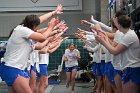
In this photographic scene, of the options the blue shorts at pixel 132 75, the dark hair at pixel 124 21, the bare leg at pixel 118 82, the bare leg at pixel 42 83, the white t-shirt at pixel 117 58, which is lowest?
the bare leg at pixel 42 83

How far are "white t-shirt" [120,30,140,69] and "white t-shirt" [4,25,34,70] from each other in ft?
4.18

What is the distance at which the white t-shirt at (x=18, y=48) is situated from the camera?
4609 millimetres

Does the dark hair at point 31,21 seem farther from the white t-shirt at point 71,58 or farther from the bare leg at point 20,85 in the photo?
the white t-shirt at point 71,58

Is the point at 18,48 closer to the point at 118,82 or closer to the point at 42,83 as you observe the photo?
the point at 118,82

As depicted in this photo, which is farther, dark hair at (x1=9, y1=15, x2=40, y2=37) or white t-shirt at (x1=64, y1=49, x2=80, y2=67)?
white t-shirt at (x1=64, y1=49, x2=80, y2=67)

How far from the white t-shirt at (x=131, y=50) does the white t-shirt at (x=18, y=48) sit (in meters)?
1.27

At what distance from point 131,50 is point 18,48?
1494mm

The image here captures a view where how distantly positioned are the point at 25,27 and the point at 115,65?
161 centimetres

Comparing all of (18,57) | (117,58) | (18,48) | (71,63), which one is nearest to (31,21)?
(18,48)

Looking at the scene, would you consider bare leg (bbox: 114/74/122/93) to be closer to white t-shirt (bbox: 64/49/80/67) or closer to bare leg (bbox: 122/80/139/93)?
bare leg (bbox: 122/80/139/93)

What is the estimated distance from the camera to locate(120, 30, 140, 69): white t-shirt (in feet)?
14.5

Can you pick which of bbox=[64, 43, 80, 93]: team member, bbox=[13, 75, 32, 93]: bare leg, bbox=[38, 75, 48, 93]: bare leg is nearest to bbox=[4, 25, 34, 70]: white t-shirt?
bbox=[13, 75, 32, 93]: bare leg

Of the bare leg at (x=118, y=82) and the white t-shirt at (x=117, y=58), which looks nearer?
the white t-shirt at (x=117, y=58)

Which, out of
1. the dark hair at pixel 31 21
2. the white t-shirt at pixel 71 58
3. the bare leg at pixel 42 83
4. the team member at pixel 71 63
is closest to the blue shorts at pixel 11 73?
the dark hair at pixel 31 21
